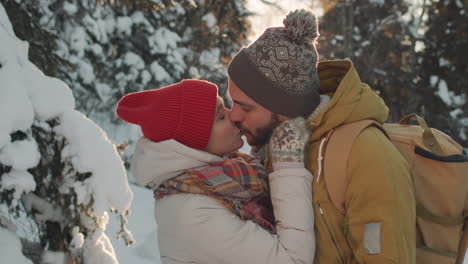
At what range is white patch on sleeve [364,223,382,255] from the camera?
1.57 m

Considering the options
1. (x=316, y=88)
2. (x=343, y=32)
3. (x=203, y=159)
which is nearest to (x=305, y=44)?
(x=316, y=88)

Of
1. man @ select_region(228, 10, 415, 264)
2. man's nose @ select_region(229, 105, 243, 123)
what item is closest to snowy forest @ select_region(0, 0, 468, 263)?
man's nose @ select_region(229, 105, 243, 123)

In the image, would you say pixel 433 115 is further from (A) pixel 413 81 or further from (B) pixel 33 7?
(B) pixel 33 7

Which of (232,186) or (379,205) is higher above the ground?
(379,205)

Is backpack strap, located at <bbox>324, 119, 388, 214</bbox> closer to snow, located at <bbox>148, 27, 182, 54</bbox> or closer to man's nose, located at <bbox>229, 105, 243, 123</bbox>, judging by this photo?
man's nose, located at <bbox>229, 105, 243, 123</bbox>

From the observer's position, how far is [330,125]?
1.82 meters

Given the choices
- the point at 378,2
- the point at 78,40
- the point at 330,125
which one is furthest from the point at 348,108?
the point at 378,2

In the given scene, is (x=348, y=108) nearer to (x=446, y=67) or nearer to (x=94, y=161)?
(x=94, y=161)

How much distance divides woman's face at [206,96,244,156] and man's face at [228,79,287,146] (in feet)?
0.28

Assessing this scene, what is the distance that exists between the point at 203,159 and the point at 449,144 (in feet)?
3.56

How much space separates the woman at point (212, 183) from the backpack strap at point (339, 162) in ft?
0.35

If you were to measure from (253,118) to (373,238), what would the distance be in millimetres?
781

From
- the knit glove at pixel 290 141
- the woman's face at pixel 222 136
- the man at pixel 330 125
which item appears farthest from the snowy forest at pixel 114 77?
the knit glove at pixel 290 141

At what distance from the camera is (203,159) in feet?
6.64
